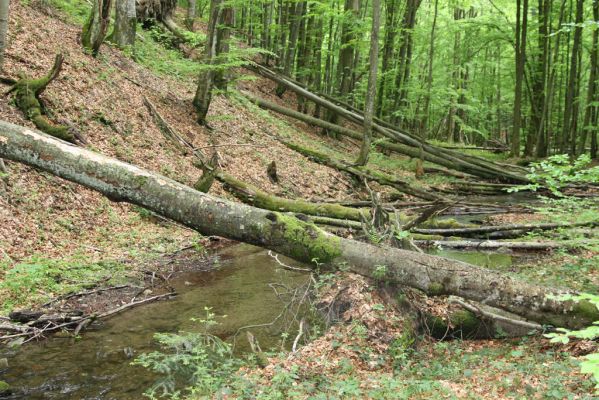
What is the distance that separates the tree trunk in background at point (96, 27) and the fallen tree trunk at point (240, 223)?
9.88 metres

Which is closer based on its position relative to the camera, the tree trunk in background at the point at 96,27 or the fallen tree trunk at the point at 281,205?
the fallen tree trunk at the point at 281,205

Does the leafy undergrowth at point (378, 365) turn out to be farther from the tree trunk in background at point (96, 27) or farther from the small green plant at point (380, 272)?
the tree trunk in background at point (96, 27)

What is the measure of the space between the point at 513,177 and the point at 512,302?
16085 mm

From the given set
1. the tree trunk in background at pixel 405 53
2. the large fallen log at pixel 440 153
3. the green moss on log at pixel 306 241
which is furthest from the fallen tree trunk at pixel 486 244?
the tree trunk in background at pixel 405 53

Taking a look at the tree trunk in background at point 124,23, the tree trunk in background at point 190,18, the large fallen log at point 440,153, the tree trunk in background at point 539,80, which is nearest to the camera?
the tree trunk in background at point 124,23

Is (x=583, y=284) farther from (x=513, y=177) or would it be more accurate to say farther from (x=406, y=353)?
(x=513, y=177)

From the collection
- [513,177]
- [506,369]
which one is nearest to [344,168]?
[513,177]

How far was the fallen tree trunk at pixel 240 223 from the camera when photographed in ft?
17.5

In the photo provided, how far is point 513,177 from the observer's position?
19.7 metres

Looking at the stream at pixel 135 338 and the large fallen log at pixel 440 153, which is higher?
the large fallen log at pixel 440 153

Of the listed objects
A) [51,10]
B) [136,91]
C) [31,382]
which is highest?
[51,10]

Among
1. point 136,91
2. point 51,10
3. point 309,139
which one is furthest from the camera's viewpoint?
point 309,139

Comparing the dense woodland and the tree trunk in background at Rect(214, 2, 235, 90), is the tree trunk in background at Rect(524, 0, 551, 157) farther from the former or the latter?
the tree trunk in background at Rect(214, 2, 235, 90)

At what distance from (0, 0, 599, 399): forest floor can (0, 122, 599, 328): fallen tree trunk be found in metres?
0.66
